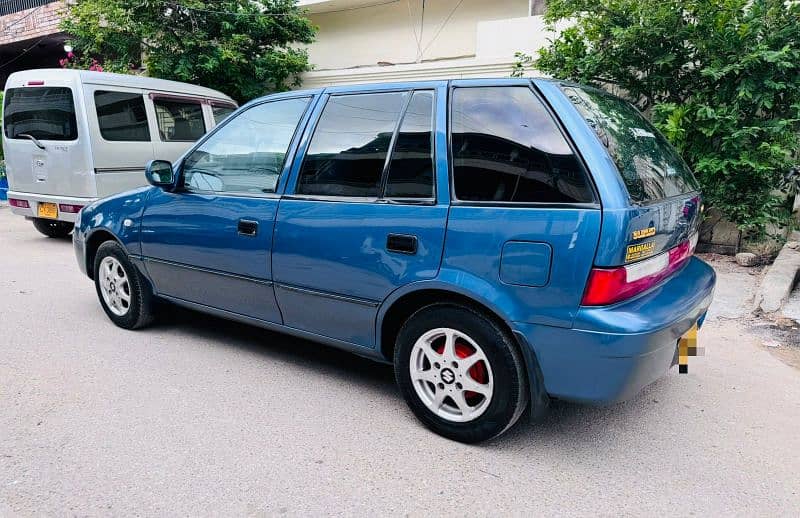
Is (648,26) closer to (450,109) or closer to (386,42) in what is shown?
(450,109)

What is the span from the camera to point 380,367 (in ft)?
13.0

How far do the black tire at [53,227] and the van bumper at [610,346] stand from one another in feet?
27.6

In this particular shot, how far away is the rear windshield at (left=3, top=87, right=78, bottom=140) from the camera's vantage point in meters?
7.73

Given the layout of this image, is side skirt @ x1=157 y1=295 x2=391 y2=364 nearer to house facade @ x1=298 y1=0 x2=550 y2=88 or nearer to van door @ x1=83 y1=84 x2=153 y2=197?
van door @ x1=83 y1=84 x2=153 y2=197

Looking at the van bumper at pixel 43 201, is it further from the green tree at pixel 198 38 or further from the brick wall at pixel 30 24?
the brick wall at pixel 30 24

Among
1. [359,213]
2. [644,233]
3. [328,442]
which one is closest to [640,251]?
[644,233]

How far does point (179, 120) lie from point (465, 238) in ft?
25.8

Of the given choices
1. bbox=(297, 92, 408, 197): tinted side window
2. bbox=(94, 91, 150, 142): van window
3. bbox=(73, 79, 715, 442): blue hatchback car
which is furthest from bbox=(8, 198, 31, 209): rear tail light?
bbox=(297, 92, 408, 197): tinted side window

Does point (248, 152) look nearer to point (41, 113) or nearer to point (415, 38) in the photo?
point (41, 113)

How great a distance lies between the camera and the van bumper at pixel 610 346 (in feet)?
8.04

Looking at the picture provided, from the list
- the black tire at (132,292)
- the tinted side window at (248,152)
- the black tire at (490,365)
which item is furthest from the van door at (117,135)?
the black tire at (490,365)

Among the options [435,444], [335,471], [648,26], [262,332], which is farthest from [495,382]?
[648,26]

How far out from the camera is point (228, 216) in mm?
3641

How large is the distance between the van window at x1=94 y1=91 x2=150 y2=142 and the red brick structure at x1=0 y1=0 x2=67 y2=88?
8.84m
